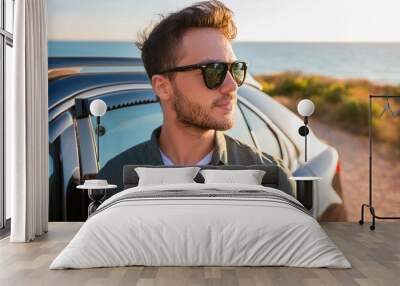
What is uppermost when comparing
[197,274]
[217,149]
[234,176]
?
[217,149]

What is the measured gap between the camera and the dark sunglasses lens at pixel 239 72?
26.1 feet

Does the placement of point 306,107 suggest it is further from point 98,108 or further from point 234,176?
point 98,108

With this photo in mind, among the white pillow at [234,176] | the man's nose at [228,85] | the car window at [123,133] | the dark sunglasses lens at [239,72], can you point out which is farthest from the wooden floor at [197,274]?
the dark sunglasses lens at [239,72]

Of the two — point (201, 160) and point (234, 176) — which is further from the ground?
point (201, 160)

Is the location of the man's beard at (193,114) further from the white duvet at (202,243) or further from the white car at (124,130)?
the white duvet at (202,243)

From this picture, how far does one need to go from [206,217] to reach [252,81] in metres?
3.54

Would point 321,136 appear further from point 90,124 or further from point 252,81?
point 90,124

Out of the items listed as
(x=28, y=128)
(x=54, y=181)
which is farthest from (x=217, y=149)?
(x=28, y=128)

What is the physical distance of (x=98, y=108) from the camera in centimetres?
780

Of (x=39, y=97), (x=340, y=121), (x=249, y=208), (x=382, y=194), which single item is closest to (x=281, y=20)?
(x=340, y=121)

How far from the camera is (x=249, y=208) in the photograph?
5.10 m

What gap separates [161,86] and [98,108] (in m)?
0.83

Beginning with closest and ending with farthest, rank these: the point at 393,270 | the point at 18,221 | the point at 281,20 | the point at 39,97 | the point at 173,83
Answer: the point at 393,270, the point at 18,221, the point at 39,97, the point at 173,83, the point at 281,20

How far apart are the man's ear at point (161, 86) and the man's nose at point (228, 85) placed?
2.22 ft
